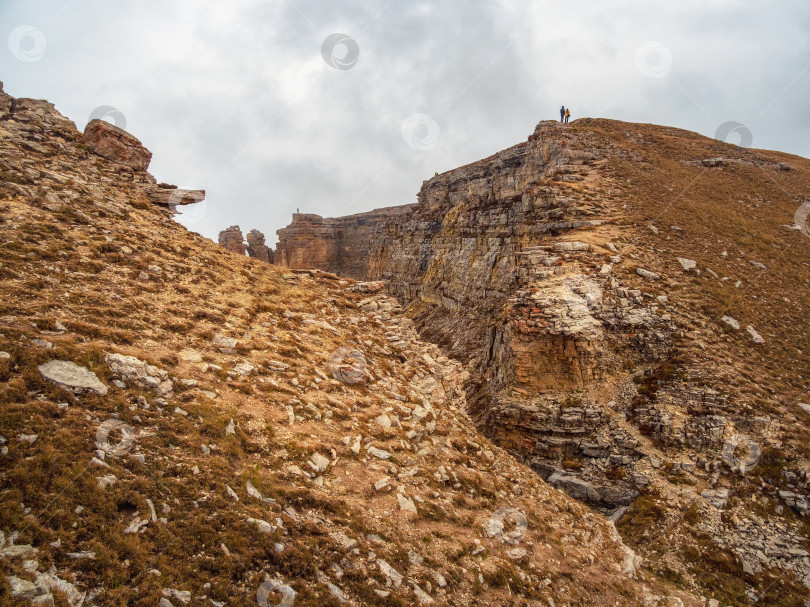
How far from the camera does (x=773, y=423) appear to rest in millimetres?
17781

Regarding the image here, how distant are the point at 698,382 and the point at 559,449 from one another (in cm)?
764

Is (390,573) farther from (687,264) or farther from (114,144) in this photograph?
(687,264)

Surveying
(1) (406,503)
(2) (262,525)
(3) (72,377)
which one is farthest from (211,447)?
(1) (406,503)

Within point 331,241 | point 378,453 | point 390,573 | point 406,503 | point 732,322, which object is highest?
point 331,241

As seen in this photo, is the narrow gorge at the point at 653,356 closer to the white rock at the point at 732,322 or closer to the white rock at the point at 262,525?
the white rock at the point at 732,322

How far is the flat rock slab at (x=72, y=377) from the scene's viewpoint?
7.48m

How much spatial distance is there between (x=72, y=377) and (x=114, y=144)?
13715 millimetres

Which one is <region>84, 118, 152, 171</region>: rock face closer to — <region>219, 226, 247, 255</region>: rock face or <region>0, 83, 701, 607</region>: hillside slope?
<region>0, 83, 701, 607</region>: hillside slope

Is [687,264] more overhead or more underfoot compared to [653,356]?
more overhead

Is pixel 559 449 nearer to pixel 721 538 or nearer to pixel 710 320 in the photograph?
pixel 721 538

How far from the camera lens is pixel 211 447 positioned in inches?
→ 324

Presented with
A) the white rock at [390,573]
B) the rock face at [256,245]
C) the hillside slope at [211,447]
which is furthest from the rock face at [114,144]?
the rock face at [256,245]

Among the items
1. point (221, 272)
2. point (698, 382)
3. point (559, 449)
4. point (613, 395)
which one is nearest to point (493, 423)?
point (559, 449)

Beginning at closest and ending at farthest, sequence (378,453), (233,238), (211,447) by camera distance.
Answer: (211,447) → (378,453) → (233,238)
